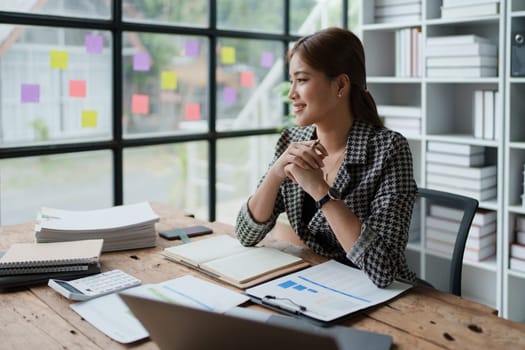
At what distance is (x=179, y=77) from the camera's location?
3.05 m

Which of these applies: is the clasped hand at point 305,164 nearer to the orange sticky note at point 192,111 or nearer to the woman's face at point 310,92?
the woman's face at point 310,92

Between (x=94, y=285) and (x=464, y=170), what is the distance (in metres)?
2.12

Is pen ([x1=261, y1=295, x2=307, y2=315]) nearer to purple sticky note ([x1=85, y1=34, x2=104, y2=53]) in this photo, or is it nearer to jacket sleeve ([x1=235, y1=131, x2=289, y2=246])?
jacket sleeve ([x1=235, y1=131, x2=289, y2=246])

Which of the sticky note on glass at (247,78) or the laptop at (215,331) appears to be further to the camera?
the sticky note on glass at (247,78)

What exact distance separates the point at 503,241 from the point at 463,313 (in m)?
1.70

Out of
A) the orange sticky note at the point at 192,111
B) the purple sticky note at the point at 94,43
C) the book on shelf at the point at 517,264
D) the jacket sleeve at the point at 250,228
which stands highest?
the purple sticky note at the point at 94,43

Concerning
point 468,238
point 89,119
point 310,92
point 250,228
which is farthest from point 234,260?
point 468,238

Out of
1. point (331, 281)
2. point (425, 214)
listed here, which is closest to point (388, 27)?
point (425, 214)

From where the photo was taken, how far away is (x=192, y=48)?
3.06 m

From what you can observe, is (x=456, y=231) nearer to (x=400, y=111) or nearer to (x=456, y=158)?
(x=456, y=158)

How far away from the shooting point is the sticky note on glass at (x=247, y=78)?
3.37 meters

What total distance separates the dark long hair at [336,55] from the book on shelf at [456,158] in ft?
4.31

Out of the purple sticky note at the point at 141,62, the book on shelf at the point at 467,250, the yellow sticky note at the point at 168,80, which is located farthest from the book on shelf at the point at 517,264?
the purple sticky note at the point at 141,62

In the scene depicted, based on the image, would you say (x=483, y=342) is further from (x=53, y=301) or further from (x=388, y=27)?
(x=388, y=27)
